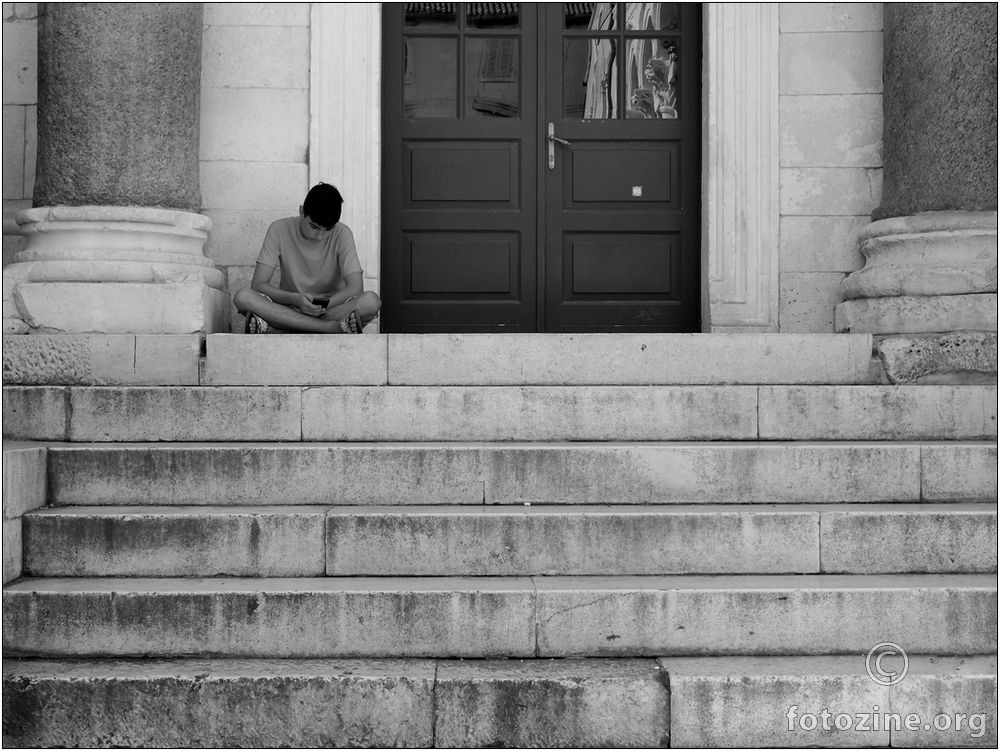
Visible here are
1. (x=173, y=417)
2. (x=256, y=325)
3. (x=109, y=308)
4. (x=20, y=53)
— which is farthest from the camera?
(x=20, y=53)

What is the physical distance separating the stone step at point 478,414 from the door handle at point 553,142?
2.88 metres

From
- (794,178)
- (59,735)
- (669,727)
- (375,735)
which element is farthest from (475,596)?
(794,178)

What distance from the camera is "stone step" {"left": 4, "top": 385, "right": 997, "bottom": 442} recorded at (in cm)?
428

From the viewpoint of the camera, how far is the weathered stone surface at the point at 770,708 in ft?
9.91

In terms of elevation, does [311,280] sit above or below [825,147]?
below

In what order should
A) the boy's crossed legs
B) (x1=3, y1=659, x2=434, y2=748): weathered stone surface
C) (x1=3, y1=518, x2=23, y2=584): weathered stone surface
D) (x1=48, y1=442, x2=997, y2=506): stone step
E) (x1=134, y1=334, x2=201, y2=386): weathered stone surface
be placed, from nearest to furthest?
(x1=3, y1=659, x2=434, y2=748): weathered stone surface → (x1=3, y1=518, x2=23, y2=584): weathered stone surface → (x1=48, y1=442, x2=997, y2=506): stone step → (x1=134, y1=334, x2=201, y2=386): weathered stone surface → the boy's crossed legs

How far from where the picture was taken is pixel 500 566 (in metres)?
3.59

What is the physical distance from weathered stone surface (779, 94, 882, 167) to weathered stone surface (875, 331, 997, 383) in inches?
72.1

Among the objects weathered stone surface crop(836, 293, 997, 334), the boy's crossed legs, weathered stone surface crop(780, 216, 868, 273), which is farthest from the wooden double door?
weathered stone surface crop(836, 293, 997, 334)

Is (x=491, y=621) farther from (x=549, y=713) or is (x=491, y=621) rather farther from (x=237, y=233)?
(x=237, y=233)

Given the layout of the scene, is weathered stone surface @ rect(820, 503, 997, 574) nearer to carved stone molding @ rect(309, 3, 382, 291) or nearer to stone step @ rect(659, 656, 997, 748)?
stone step @ rect(659, 656, 997, 748)

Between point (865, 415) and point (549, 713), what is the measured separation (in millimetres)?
2231

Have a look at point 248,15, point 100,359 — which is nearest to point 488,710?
point 100,359

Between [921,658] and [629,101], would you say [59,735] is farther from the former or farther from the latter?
[629,101]
